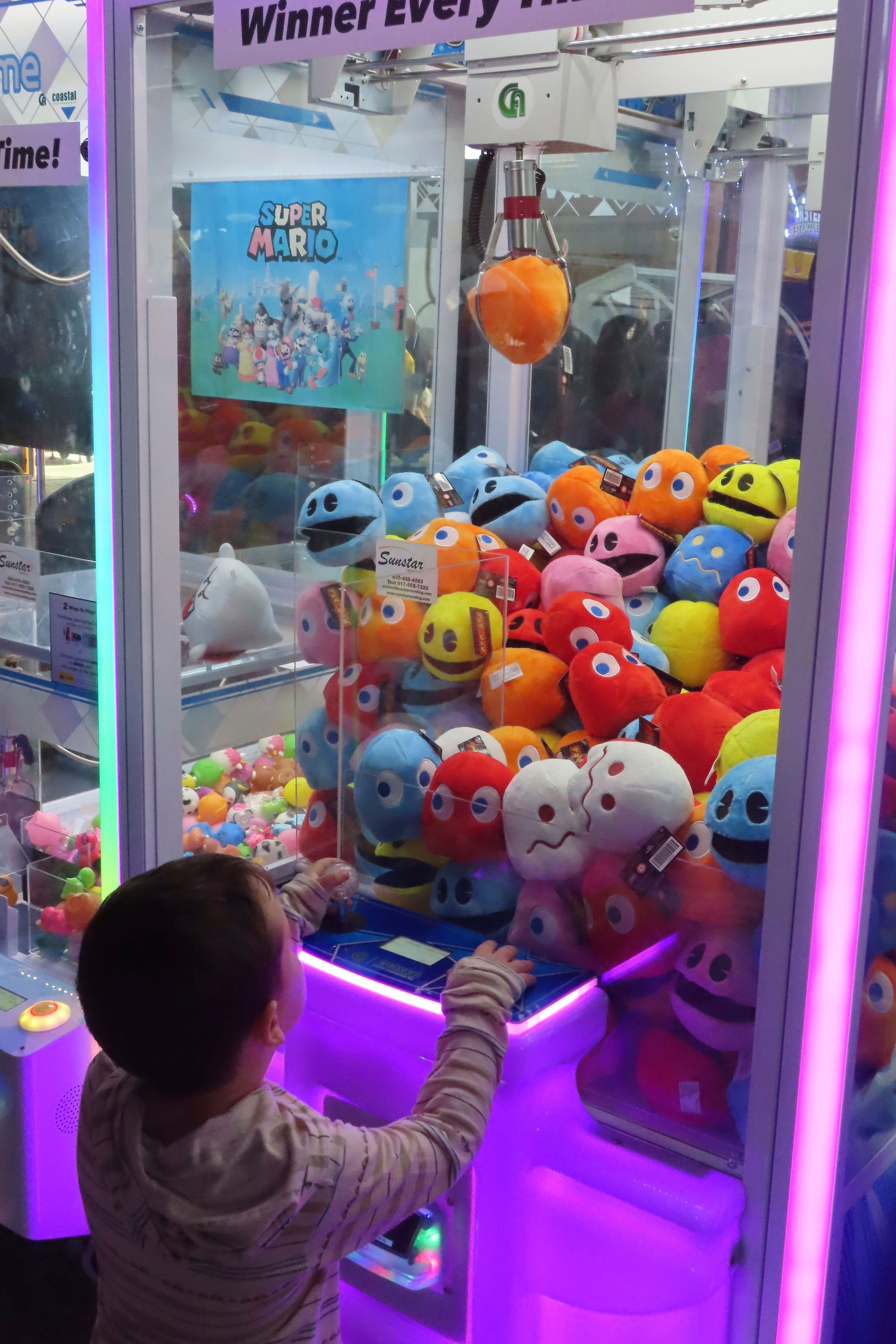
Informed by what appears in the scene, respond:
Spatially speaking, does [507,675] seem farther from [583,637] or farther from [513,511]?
[513,511]

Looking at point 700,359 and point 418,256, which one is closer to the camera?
point 418,256

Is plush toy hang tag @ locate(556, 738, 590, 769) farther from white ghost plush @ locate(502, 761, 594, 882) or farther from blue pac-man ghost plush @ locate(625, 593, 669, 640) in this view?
blue pac-man ghost plush @ locate(625, 593, 669, 640)

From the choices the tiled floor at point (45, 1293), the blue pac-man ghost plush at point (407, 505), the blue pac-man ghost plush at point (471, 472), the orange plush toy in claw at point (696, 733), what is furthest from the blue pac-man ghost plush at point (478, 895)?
the tiled floor at point (45, 1293)

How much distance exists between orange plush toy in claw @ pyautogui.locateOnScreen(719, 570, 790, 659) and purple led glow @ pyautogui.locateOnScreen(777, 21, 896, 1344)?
0.49 m

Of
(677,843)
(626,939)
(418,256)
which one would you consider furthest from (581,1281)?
(418,256)

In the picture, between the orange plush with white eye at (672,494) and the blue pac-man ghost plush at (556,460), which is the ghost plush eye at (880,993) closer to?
the orange plush with white eye at (672,494)

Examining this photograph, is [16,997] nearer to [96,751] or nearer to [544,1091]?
[96,751]

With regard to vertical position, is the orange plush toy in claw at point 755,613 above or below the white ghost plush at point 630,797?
above

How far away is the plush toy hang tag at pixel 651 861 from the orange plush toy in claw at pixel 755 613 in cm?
39

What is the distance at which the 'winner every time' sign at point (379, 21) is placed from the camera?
3.70 ft

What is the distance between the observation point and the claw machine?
1129 millimetres

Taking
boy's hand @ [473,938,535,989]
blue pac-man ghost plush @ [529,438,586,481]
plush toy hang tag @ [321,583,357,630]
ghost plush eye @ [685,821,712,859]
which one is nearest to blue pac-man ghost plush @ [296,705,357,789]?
plush toy hang tag @ [321,583,357,630]

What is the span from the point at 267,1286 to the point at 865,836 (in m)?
0.61

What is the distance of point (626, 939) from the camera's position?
1.35m
